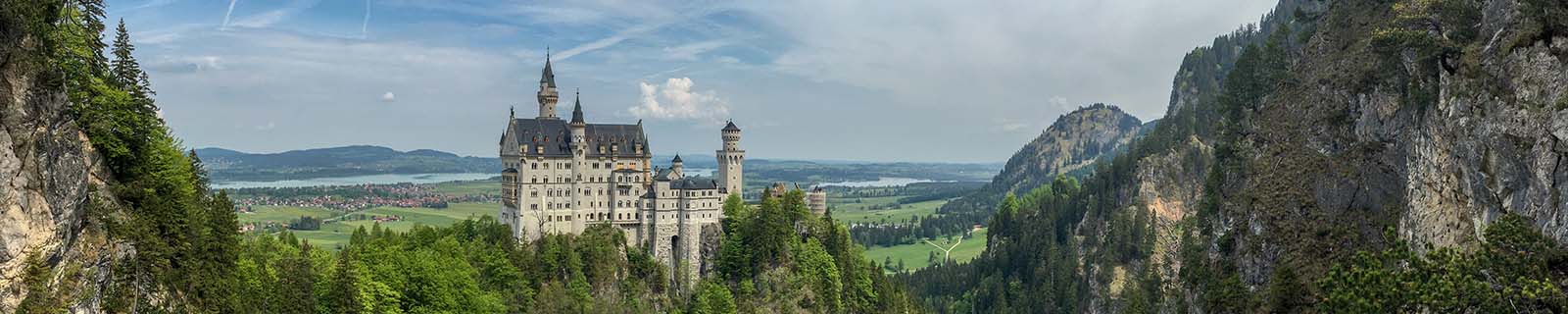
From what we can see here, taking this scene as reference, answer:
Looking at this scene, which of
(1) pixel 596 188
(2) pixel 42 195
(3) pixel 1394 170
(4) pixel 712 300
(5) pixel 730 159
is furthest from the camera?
(5) pixel 730 159

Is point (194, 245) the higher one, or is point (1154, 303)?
point (194, 245)

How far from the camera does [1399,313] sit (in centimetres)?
3462

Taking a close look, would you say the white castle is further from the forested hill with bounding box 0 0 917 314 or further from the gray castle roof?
the forested hill with bounding box 0 0 917 314

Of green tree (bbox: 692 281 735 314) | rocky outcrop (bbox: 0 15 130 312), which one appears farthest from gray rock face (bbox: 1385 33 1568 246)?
green tree (bbox: 692 281 735 314)

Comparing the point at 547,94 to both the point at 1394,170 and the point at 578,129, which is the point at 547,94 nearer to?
the point at 578,129

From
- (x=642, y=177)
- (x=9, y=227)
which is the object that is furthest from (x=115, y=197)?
(x=642, y=177)

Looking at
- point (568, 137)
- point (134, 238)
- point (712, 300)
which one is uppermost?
point (568, 137)

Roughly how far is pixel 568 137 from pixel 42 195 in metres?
63.1

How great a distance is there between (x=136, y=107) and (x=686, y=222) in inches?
2253

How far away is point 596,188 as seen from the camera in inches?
3939

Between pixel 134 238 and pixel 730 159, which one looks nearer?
pixel 134 238

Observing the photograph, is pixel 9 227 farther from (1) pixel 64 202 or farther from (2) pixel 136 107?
(2) pixel 136 107

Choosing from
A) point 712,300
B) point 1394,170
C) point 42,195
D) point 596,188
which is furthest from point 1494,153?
point 596,188

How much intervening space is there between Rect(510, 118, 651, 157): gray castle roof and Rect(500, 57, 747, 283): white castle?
0.10 meters
